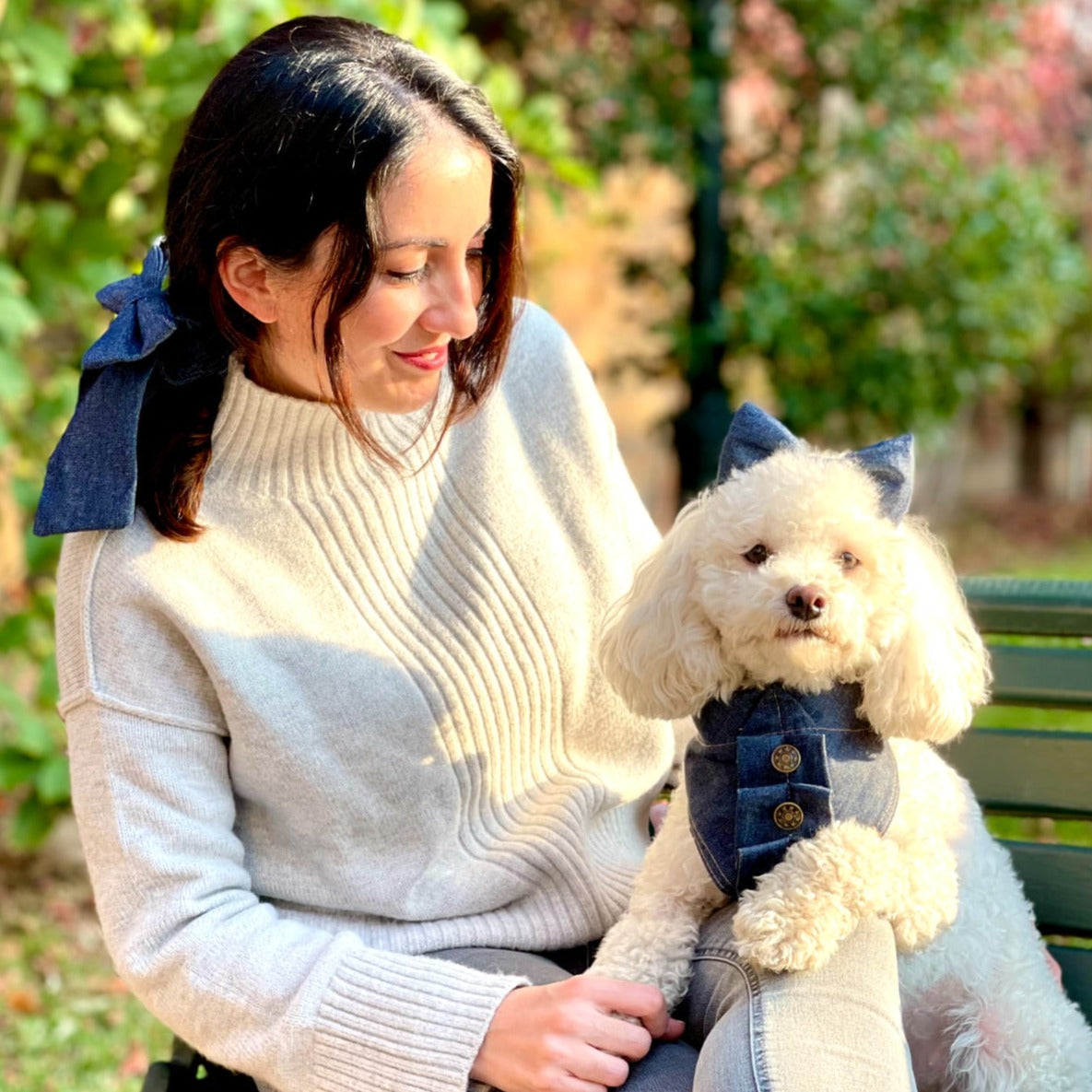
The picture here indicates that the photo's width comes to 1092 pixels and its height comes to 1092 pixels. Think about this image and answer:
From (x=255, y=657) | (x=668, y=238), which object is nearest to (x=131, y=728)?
(x=255, y=657)

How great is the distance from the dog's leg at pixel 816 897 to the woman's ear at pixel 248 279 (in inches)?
35.3

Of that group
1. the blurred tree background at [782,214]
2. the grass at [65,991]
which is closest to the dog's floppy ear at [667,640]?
the grass at [65,991]

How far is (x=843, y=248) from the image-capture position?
247 inches

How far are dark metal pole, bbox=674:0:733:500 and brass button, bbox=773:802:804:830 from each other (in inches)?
150

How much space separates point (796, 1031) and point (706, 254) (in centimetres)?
442

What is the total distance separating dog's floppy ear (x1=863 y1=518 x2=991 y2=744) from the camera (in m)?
1.65

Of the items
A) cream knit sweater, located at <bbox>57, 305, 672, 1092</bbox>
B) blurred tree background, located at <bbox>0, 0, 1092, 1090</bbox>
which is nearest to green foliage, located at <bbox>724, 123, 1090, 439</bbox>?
blurred tree background, located at <bbox>0, 0, 1092, 1090</bbox>

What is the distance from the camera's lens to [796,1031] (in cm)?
153

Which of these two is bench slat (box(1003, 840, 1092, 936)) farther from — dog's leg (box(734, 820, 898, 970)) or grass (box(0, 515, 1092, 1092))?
grass (box(0, 515, 1092, 1092))

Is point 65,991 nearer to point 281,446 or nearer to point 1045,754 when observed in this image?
point 281,446

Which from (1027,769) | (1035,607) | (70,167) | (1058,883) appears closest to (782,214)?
(70,167)

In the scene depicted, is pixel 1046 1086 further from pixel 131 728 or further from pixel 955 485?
pixel 955 485

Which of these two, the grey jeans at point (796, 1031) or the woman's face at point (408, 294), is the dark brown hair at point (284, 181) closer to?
the woman's face at point (408, 294)

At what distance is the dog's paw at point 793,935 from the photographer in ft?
5.21
